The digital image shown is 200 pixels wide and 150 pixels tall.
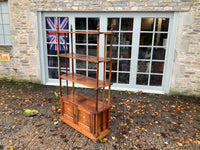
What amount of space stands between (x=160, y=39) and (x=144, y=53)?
68cm

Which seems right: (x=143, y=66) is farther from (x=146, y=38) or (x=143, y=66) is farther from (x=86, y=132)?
(x=86, y=132)

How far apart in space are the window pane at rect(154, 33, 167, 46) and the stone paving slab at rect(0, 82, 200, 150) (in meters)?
1.79

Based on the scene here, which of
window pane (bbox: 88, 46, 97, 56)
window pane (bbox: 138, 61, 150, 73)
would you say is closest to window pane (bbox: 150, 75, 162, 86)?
window pane (bbox: 138, 61, 150, 73)

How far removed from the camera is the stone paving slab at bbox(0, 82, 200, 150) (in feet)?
10.2

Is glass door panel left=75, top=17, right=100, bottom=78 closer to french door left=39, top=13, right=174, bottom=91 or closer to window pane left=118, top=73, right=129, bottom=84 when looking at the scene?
french door left=39, top=13, right=174, bottom=91

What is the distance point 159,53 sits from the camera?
5.45 m

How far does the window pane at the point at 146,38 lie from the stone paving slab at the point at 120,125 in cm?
182

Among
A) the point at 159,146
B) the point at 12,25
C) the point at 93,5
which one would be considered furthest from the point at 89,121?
the point at 12,25

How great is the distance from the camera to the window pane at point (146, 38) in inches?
211

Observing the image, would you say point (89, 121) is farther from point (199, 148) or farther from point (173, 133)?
point (199, 148)

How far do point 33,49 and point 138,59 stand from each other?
3847 mm

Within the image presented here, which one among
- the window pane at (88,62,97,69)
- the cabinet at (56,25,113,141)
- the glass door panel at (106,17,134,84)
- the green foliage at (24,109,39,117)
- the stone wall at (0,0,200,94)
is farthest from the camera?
the window pane at (88,62,97,69)

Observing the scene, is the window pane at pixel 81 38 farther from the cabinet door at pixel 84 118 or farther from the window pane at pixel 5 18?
the cabinet door at pixel 84 118

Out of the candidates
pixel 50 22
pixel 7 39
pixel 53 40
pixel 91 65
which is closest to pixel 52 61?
pixel 53 40
